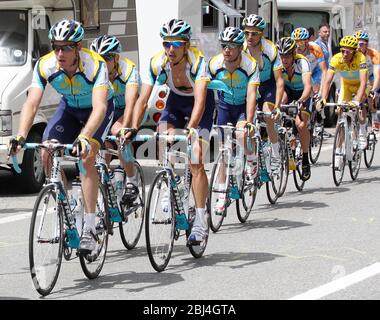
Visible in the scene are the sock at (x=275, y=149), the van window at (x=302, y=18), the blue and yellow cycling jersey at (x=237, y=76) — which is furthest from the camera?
the van window at (x=302, y=18)

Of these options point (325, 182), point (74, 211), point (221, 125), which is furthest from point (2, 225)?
point (325, 182)

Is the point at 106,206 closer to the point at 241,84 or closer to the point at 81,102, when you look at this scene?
the point at 81,102

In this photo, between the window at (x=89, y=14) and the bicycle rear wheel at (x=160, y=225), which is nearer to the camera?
the bicycle rear wheel at (x=160, y=225)

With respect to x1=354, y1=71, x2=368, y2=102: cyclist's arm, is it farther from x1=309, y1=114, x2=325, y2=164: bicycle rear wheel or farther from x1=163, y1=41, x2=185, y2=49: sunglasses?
x1=163, y1=41, x2=185, y2=49: sunglasses

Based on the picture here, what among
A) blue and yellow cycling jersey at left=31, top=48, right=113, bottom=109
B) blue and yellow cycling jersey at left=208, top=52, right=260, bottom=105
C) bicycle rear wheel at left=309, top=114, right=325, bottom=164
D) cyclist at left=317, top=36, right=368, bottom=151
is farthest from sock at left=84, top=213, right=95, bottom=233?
bicycle rear wheel at left=309, top=114, right=325, bottom=164

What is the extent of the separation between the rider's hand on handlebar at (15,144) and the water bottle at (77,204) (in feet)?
2.15

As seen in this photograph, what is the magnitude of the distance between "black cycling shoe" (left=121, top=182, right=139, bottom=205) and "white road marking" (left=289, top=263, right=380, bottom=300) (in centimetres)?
223

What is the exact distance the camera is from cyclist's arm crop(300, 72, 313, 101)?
13.6m

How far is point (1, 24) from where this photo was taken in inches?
549

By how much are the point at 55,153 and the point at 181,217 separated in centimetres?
143

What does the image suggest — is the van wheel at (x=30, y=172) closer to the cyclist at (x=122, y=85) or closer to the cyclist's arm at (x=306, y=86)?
the cyclist at (x=122, y=85)

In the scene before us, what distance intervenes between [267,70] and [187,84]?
318cm

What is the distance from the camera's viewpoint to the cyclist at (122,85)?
984cm

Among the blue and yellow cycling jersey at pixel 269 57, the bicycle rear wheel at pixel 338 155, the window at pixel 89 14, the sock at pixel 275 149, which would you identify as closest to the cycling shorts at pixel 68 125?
the blue and yellow cycling jersey at pixel 269 57
